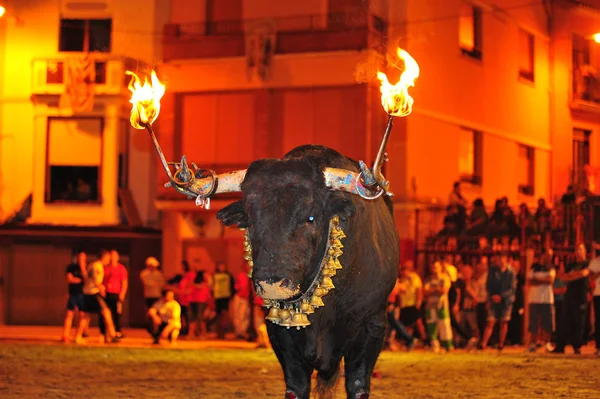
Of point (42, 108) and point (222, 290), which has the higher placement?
point (42, 108)

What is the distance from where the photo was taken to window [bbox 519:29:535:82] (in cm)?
3772

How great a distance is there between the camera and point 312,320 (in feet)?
31.1

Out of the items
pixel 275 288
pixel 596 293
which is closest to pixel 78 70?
pixel 596 293

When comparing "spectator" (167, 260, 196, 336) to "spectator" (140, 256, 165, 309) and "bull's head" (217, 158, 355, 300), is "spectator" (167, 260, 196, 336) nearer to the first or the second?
"spectator" (140, 256, 165, 309)

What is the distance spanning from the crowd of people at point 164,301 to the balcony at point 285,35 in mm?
7597

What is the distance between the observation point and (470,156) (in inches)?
1361

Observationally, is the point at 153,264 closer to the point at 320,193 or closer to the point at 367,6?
the point at 367,6

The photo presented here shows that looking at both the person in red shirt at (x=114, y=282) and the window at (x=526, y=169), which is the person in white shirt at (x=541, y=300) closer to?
the person in red shirt at (x=114, y=282)

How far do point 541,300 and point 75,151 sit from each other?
688 inches

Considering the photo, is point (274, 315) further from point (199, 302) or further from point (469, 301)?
point (199, 302)

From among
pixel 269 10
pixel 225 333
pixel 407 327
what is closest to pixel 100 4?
pixel 269 10

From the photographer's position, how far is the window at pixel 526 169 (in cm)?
3750

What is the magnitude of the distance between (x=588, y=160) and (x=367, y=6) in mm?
13657

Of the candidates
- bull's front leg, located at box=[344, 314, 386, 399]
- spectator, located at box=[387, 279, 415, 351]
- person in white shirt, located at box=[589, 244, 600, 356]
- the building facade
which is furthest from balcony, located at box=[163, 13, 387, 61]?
bull's front leg, located at box=[344, 314, 386, 399]
